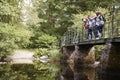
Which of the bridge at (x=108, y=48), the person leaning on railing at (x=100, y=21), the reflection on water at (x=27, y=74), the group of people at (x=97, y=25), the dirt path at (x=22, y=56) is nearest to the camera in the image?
the bridge at (x=108, y=48)

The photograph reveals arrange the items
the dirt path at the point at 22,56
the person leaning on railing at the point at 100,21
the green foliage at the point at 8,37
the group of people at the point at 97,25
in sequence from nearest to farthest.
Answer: the person leaning on railing at the point at 100,21
the group of people at the point at 97,25
the green foliage at the point at 8,37
the dirt path at the point at 22,56

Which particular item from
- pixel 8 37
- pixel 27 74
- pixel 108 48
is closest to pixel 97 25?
pixel 108 48

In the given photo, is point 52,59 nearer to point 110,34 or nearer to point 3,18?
point 3,18

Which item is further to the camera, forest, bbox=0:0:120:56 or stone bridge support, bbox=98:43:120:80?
forest, bbox=0:0:120:56

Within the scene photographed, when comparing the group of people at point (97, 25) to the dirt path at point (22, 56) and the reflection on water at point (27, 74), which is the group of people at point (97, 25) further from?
the dirt path at point (22, 56)

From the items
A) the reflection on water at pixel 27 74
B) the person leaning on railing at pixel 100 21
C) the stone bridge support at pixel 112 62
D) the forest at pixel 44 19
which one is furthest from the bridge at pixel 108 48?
the forest at pixel 44 19

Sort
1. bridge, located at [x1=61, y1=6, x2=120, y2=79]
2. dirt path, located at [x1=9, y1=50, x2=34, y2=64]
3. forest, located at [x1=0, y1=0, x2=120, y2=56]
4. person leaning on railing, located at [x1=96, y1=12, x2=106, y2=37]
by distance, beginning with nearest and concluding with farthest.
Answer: bridge, located at [x1=61, y1=6, x2=120, y2=79]
person leaning on railing, located at [x1=96, y1=12, x2=106, y2=37]
forest, located at [x1=0, y1=0, x2=120, y2=56]
dirt path, located at [x1=9, y1=50, x2=34, y2=64]

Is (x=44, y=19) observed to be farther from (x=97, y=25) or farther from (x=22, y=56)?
(x=97, y=25)

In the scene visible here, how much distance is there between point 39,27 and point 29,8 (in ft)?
11.0

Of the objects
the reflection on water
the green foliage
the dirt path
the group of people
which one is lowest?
the dirt path

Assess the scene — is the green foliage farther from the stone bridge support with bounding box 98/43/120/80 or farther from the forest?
the stone bridge support with bounding box 98/43/120/80

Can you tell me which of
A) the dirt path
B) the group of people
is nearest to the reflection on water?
the group of people

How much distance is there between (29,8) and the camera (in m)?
40.5

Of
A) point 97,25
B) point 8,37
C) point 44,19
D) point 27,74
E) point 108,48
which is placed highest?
point 97,25
